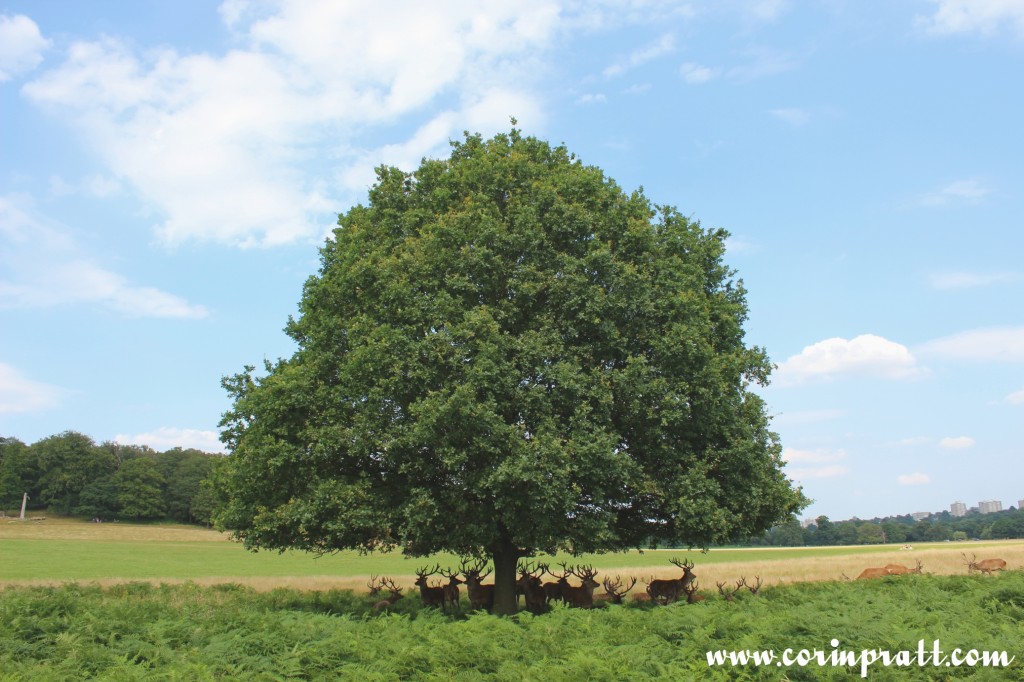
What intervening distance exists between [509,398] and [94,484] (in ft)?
494

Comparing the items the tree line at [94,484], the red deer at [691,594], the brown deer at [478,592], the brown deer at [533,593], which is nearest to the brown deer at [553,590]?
the brown deer at [533,593]

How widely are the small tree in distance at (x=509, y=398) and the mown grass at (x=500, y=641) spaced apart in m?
4.12

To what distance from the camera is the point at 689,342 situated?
2188 centimetres

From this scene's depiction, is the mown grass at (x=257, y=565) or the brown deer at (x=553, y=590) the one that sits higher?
the brown deer at (x=553, y=590)

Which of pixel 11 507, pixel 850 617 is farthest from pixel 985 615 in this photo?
pixel 11 507

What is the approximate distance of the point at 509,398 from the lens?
21328 millimetres

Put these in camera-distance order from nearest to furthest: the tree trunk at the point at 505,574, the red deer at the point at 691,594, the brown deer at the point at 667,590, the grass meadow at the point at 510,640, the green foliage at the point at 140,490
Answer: the grass meadow at the point at 510,640 < the tree trunk at the point at 505,574 < the red deer at the point at 691,594 < the brown deer at the point at 667,590 < the green foliage at the point at 140,490

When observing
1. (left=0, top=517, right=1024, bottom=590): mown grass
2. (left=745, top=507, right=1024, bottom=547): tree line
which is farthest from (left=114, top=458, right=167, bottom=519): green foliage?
(left=745, top=507, right=1024, bottom=547): tree line

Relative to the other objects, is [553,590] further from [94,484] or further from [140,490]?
[94,484]

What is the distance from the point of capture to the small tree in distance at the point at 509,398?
68.0 ft

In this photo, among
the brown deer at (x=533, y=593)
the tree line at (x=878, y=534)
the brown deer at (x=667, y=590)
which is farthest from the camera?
the tree line at (x=878, y=534)

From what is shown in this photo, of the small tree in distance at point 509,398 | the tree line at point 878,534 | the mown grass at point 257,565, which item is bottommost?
the tree line at point 878,534

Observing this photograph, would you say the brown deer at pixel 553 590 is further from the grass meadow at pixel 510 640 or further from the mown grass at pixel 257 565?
the mown grass at pixel 257 565

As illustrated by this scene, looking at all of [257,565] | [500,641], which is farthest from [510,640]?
[257,565]
